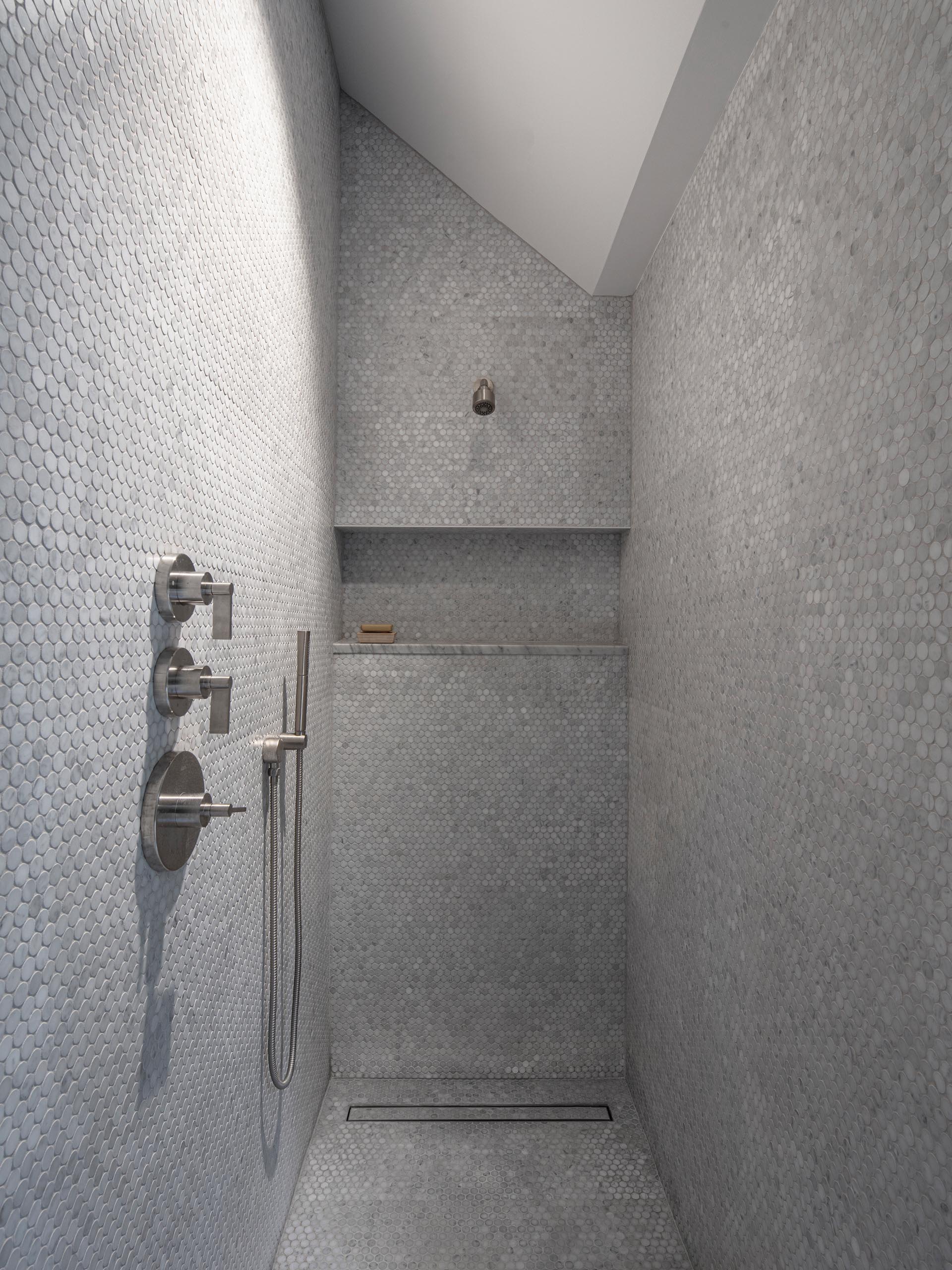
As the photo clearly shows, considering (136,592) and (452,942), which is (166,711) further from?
(452,942)

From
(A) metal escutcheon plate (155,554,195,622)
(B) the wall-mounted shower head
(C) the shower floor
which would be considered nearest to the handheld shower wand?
(C) the shower floor

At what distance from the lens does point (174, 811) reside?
91cm

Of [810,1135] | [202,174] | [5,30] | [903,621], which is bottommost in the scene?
[810,1135]

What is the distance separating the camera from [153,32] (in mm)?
855

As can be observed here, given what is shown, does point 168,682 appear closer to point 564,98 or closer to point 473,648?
point 473,648

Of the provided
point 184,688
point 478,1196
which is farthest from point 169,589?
point 478,1196

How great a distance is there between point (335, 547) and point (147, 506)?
4.66 ft

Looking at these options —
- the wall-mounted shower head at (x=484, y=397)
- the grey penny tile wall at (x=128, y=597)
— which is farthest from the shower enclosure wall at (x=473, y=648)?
the wall-mounted shower head at (x=484, y=397)

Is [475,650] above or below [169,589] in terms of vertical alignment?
below

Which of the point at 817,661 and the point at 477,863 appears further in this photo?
the point at 477,863

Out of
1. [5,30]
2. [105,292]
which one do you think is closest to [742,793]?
[105,292]

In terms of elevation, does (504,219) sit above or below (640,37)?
above

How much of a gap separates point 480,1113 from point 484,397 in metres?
2.01

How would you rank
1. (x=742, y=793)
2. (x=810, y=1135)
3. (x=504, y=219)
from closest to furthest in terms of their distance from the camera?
(x=810, y=1135)
(x=742, y=793)
(x=504, y=219)
